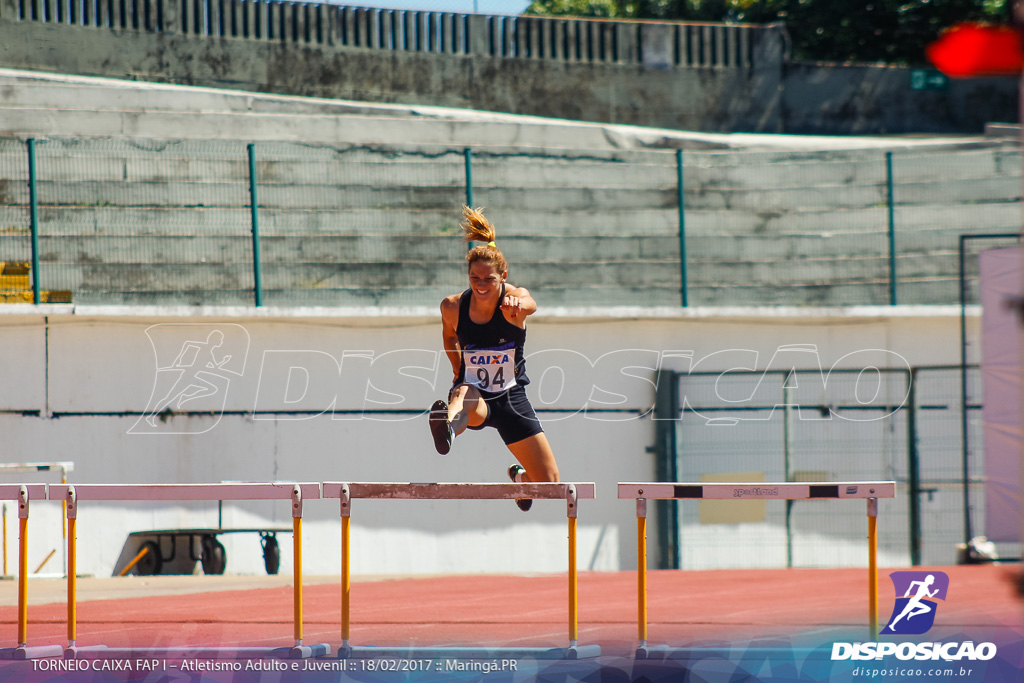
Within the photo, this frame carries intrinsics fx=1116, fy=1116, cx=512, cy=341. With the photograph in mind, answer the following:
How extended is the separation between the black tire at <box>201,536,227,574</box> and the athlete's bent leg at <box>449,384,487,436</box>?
6.41 metres

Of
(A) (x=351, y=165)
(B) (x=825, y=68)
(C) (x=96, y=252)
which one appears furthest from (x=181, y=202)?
(B) (x=825, y=68)

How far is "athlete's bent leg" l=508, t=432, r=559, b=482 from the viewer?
7.64 metres

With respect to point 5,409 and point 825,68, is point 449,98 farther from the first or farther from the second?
point 5,409

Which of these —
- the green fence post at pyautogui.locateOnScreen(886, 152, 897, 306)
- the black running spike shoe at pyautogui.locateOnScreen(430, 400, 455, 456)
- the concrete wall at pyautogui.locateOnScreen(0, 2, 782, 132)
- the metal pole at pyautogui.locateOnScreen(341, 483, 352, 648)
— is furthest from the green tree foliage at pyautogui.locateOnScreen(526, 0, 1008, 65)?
the metal pole at pyautogui.locateOnScreen(341, 483, 352, 648)

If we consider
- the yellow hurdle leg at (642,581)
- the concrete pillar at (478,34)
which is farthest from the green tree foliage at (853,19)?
the yellow hurdle leg at (642,581)

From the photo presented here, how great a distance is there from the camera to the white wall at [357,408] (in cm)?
1311

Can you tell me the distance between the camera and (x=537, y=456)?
7.68 meters

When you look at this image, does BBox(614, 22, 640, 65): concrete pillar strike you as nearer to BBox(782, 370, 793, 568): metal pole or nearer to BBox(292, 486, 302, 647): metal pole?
BBox(782, 370, 793, 568): metal pole

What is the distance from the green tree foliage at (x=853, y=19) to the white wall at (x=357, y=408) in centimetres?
1446

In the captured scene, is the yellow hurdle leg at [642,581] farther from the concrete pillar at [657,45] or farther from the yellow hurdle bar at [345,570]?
the concrete pillar at [657,45]

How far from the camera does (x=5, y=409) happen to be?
511 inches

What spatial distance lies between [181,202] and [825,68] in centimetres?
1425

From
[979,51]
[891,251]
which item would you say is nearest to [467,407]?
[979,51]

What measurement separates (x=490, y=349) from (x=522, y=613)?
2959 millimetres
